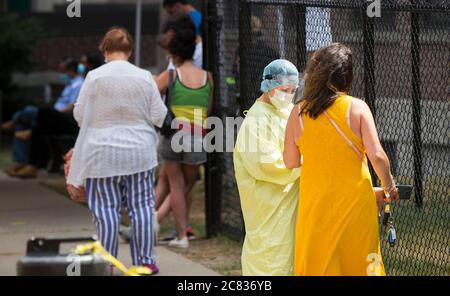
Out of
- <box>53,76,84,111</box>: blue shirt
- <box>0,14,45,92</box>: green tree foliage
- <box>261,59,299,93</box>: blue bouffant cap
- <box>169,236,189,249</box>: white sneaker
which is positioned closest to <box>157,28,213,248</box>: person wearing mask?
<box>169,236,189,249</box>: white sneaker

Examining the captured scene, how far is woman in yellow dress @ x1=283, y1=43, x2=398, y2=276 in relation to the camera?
17.2ft

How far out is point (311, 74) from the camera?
17.6 feet

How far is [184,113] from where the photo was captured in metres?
8.94

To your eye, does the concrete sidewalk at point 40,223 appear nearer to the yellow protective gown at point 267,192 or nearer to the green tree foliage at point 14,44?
the yellow protective gown at point 267,192

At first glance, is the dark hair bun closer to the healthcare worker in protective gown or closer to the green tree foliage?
the healthcare worker in protective gown

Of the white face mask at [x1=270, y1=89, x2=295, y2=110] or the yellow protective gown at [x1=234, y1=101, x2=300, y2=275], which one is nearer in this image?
the yellow protective gown at [x1=234, y1=101, x2=300, y2=275]

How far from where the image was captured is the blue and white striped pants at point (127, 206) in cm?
732

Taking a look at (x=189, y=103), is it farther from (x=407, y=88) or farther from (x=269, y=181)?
(x=269, y=181)

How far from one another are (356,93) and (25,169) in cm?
736

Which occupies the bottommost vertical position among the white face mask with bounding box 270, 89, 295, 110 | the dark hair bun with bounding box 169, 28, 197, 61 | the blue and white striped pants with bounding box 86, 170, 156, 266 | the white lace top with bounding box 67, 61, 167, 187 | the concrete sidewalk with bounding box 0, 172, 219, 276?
the concrete sidewalk with bounding box 0, 172, 219, 276

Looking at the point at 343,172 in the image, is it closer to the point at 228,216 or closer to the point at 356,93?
the point at 356,93

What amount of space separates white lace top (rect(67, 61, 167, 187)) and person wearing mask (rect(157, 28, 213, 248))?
1473 millimetres
